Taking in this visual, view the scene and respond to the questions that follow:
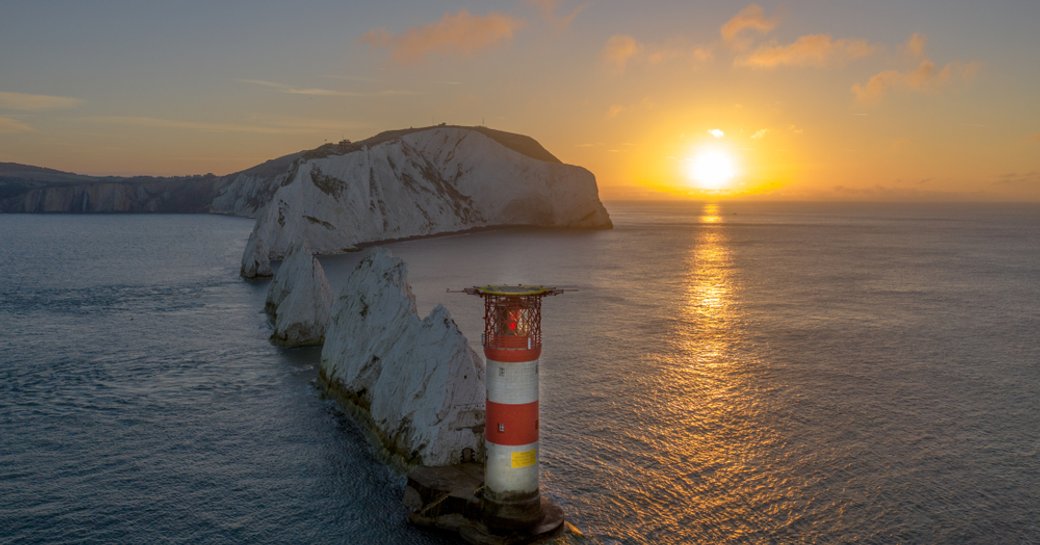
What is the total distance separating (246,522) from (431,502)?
723 centimetres

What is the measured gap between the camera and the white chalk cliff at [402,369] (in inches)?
1208

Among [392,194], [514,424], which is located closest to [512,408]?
[514,424]

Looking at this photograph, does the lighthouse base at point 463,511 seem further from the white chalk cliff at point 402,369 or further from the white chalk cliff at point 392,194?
the white chalk cliff at point 392,194

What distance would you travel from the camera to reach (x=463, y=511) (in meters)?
26.9

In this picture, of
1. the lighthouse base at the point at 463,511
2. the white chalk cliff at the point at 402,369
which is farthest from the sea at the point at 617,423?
the white chalk cliff at the point at 402,369

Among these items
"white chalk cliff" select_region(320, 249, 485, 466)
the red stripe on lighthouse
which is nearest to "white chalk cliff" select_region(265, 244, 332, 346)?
"white chalk cliff" select_region(320, 249, 485, 466)

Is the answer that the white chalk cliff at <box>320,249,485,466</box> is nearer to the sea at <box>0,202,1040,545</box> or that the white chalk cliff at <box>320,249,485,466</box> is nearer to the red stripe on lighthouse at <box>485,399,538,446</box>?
the sea at <box>0,202,1040,545</box>

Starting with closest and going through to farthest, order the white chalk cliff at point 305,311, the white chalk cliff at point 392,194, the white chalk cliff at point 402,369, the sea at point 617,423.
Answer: the sea at point 617,423, the white chalk cliff at point 402,369, the white chalk cliff at point 305,311, the white chalk cliff at point 392,194

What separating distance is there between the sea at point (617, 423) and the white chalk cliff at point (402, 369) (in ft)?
6.59

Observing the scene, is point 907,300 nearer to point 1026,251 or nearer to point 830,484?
point 830,484

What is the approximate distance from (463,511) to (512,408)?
15.6ft

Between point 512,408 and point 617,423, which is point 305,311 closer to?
point 617,423

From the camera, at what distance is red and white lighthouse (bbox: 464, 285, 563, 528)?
25.7 metres

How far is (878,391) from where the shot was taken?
4425 centimetres
